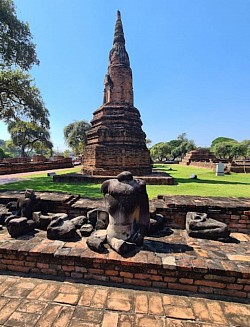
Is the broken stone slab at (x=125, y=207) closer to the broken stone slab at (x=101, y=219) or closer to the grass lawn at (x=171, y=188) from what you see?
the broken stone slab at (x=101, y=219)

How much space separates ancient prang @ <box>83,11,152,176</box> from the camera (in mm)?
10867

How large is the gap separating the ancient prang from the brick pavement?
27.2 feet

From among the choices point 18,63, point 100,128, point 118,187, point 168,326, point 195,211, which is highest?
point 18,63

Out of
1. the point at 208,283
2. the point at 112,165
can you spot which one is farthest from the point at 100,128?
the point at 208,283

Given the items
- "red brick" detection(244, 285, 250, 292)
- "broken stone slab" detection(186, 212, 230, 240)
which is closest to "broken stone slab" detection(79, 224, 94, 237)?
"broken stone slab" detection(186, 212, 230, 240)

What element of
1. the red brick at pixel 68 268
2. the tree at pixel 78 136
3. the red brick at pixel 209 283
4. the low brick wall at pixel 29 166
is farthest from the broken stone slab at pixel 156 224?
the tree at pixel 78 136

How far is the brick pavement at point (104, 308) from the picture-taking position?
183cm

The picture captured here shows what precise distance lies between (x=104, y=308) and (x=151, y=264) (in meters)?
0.69

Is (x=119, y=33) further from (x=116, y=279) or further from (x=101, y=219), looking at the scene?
(x=116, y=279)

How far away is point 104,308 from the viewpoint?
2.00 metres

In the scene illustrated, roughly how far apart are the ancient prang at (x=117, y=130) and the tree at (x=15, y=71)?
11.3ft

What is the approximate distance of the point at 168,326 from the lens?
179 cm

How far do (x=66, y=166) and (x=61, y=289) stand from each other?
21.4 metres

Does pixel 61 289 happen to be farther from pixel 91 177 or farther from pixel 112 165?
pixel 112 165
